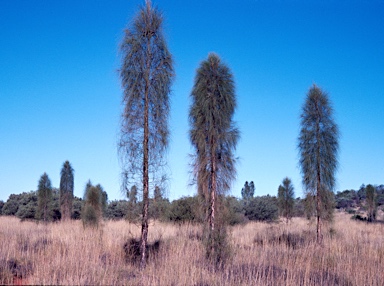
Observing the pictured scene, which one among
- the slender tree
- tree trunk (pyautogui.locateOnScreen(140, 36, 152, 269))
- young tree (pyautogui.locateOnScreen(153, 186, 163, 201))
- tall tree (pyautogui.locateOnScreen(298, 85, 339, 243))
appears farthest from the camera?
tall tree (pyautogui.locateOnScreen(298, 85, 339, 243))

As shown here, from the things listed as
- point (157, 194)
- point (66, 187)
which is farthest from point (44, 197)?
point (157, 194)

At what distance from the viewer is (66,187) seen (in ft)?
96.7

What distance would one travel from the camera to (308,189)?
51.2 ft

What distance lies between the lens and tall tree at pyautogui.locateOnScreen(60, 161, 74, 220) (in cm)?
2956

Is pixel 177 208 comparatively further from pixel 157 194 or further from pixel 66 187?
pixel 157 194

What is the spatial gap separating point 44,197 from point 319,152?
891 inches

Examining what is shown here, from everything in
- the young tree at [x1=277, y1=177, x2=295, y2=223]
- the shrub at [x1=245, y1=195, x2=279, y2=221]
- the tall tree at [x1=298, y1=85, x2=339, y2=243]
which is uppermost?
the tall tree at [x1=298, y1=85, x2=339, y2=243]

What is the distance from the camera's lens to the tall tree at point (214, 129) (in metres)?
11.6

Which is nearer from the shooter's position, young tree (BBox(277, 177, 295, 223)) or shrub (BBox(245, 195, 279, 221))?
young tree (BBox(277, 177, 295, 223))

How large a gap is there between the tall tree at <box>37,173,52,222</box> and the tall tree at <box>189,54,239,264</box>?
67.5ft

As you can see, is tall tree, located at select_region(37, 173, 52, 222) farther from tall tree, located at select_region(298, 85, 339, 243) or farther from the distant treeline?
tall tree, located at select_region(298, 85, 339, 243)

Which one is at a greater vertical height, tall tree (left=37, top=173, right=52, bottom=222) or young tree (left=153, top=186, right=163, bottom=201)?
young tree (left=153, top=186, right=163, bottom=201)

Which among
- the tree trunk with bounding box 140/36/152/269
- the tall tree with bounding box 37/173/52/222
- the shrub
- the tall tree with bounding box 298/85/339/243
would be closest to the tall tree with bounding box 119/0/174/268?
the tree trunk with bounding box 140/36/152/269

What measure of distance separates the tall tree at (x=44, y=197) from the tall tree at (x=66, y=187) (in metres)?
1.09
